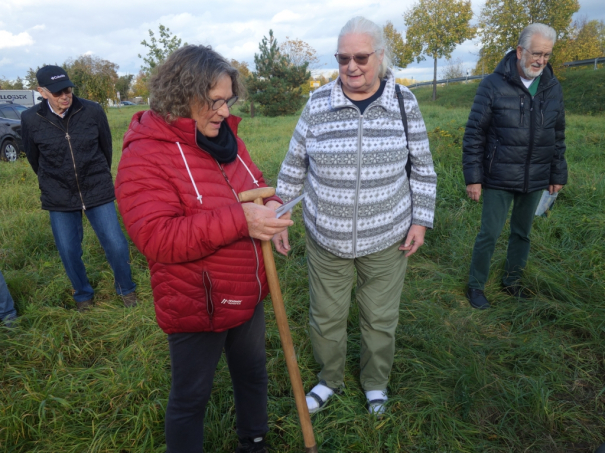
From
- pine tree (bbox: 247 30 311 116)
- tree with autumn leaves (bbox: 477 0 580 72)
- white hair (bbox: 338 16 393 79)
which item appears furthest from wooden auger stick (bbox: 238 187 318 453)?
pine tree (bbox: 247 30 311 116)

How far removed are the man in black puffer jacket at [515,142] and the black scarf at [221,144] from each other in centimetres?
232

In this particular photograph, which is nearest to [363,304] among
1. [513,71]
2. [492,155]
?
[492,155]

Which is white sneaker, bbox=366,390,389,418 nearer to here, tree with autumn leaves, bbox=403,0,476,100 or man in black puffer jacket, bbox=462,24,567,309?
man in black puffer jacket, bbox=462,24,567,309

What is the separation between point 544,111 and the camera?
327cm

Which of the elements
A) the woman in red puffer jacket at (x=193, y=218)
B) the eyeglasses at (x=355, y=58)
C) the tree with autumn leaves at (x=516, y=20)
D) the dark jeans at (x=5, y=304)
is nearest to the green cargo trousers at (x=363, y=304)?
the woman in red puffer jacket at (x=193, y=218)

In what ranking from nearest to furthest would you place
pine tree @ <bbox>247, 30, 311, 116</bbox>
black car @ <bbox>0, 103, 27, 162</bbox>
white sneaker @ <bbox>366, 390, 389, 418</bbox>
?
1. white sneaker @ <bbox>366, 390, 389, 418</bbox>
2. black car @ <bbox>0, 103, 27, 162</bbox>
3. pine tree @ <bbox>247, 30, 311, 116</bbox>

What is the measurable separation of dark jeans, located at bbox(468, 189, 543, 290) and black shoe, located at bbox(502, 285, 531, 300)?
0.11 ft

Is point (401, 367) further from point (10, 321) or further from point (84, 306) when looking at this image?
point (10, 321)

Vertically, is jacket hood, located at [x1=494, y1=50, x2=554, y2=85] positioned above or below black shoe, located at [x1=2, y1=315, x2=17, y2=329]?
above

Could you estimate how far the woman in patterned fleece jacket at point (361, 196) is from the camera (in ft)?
6.90

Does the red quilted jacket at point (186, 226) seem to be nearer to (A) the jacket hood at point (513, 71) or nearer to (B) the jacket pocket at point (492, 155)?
(B) the jacket pocket at point (492, 155)

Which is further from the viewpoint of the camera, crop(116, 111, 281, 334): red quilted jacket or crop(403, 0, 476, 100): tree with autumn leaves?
crop(403, 0, 476, 100): tree with autumn leaves

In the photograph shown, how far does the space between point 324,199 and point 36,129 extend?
8.81ft

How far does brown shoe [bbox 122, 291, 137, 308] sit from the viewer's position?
362 centimetres
